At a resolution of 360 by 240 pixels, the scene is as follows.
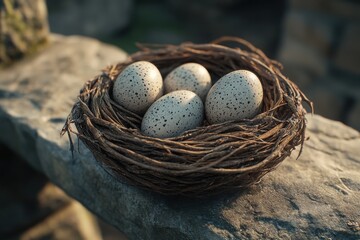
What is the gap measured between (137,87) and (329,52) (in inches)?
98.6

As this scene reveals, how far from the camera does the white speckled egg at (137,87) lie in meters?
1.33

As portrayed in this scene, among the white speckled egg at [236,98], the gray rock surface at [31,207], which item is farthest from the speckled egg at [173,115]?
the gray rock surface at [31,207]

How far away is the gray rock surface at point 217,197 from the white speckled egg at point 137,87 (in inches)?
9.0

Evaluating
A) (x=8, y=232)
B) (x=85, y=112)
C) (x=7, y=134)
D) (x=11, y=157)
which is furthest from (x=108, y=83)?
(x=8, y=232)

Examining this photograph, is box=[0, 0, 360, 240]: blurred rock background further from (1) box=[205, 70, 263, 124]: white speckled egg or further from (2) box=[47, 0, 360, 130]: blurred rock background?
(1) box=[205, 70, 263, 124]: white speckled egg

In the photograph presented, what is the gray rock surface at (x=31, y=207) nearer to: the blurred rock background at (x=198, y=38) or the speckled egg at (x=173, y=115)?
the blurred rock background at (x=198, y=38)

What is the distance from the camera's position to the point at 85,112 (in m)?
1.19

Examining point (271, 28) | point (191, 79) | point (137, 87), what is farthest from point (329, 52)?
point (137, 87)

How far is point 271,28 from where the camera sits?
485cm

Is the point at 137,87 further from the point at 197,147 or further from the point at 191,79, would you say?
the point at 197,147

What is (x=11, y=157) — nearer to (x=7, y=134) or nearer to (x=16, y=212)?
(x=16, y=212)

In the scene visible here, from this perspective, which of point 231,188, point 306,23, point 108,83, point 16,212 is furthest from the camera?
point 306,23

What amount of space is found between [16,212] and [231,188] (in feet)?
4.78

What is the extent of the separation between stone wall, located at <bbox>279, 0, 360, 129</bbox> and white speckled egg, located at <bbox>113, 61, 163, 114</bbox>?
91.4 inches
